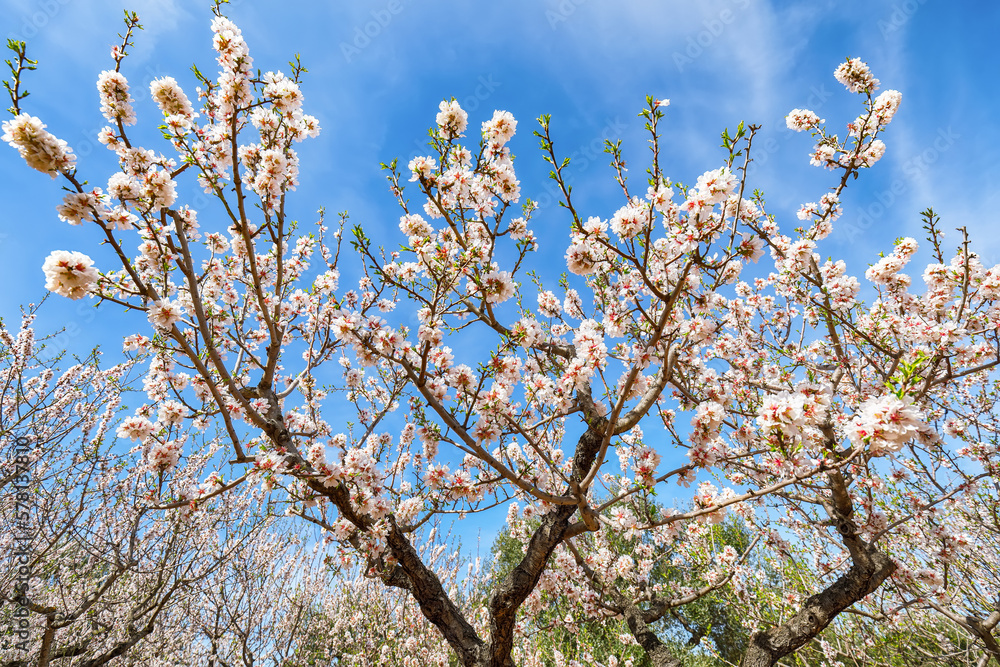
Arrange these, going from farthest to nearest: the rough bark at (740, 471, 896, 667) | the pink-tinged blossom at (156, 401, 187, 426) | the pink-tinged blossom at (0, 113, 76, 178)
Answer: the rough bark at (740, 471, 896, 667)
the pink-tinged blossom at (156, 401, 187, 426)
the pink-tinged blossom at (0, 113, 76, 178)

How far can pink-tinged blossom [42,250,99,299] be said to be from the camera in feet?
7.47

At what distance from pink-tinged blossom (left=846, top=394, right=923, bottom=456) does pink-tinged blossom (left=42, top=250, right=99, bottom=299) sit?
405cm

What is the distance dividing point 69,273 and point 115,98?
1.37m

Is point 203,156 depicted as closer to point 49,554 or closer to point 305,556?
point 49,554

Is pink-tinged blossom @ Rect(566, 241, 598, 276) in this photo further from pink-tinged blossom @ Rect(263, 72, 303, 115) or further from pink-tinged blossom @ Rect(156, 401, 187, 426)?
pink-tinged blossom @ Rect(156, 401, 187, 426)

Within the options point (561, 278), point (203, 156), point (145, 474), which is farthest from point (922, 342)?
point (145, 474)

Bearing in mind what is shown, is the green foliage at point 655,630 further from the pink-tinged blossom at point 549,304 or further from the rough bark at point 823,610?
the pink-tinged blossom at point 549,304

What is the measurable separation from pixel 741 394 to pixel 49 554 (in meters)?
8.01

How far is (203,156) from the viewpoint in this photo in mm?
3062

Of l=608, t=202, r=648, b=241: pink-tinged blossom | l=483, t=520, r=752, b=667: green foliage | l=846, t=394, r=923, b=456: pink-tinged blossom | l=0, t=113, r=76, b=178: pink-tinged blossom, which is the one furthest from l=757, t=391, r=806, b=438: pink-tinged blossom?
l=483, t=520, r=752, b=667: green foliage

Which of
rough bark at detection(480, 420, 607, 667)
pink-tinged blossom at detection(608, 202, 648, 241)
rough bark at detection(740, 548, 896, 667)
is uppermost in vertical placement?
pink-tinged blossom at detection(608, 202, 648, 241)

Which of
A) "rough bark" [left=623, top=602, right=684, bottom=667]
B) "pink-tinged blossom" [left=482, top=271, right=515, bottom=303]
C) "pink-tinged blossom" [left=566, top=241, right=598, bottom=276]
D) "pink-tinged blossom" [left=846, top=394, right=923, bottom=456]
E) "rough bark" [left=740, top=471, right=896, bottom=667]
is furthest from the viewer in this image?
"rough bark" [left=623, top=602, right=684, bottom=667]

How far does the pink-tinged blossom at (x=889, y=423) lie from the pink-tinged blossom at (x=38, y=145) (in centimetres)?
423

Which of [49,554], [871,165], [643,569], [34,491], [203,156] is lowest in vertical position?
[643,569]
